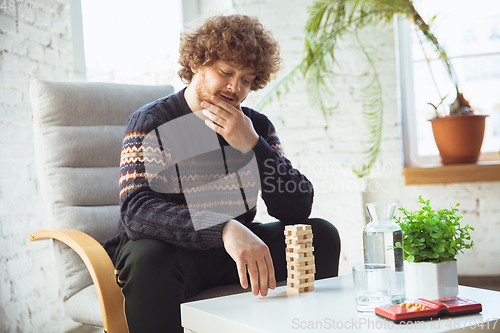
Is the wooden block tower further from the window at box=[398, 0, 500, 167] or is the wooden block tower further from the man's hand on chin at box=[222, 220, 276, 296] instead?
the window at box=[398, 0, 500, 167]

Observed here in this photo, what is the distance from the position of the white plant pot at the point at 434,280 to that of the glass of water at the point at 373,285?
6 centimetres

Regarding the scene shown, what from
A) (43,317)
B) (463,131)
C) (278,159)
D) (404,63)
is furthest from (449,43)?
(43,317)

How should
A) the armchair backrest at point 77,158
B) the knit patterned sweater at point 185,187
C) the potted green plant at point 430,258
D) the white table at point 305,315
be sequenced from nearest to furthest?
Result: 1. the white table at point 305,315
2. the potted green plant at point 430,258
3. the knit patterned sweater at point 185,187
4. the armchair backrest at point 77,158

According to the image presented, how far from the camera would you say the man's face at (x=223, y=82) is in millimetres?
1239

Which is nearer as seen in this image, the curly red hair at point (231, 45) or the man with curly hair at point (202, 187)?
the man with curly hair at point (202, 187)

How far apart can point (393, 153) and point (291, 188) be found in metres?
1.34

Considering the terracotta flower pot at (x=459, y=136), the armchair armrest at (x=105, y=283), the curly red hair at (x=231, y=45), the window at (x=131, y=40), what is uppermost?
the window at (x=131, y=40)

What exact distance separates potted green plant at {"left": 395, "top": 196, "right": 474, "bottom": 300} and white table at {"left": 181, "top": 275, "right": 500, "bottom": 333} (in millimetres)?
75

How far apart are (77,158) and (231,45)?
0.62 metres

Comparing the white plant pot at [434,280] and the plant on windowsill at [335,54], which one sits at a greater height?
the plant on windowsill at [335,54]

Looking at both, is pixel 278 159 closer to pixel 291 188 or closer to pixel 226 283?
pixel 291 188

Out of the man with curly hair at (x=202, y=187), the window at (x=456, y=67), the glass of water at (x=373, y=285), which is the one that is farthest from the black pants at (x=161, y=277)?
the window at (x=456, y=67)

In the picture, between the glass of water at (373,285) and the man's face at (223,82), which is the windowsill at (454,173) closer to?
the man's face at (223,82)

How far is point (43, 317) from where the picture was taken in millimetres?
1692
